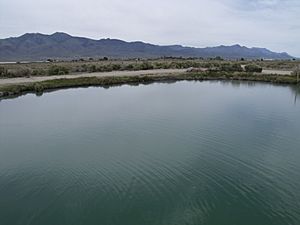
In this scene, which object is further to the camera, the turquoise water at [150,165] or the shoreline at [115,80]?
the shoreline at [115,80]

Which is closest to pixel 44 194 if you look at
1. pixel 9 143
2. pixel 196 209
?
pixel 196 209

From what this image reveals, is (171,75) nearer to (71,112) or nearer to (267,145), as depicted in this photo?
(71,112)

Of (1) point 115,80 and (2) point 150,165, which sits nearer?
(2) point 150,165

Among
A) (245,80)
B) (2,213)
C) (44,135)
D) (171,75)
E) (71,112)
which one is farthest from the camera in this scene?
(171,75)

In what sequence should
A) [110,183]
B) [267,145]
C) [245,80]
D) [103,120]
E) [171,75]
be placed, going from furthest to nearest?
1. [171,75]
2. [245,80]
3. [103,120]
4. [267,145]
5. [110,183]
